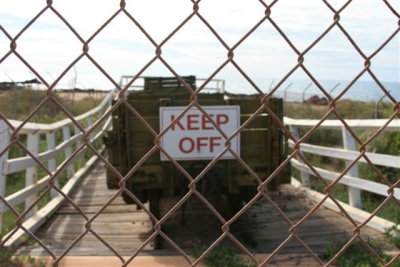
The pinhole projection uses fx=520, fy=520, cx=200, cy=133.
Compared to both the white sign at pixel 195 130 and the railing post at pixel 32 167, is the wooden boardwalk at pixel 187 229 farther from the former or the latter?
the white sign at pixel 195 130

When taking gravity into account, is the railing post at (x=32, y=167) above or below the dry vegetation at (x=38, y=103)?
below

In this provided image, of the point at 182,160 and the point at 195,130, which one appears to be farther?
the point at 182,160

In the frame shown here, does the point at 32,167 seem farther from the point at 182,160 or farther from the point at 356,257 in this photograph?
the point at 356,257

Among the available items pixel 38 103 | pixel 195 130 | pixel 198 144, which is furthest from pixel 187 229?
pixel 38 103

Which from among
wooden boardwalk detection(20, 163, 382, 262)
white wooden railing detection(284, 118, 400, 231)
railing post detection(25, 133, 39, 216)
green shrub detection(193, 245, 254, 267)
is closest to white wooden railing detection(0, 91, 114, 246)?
railing post detection(25, 133, 39, 216)

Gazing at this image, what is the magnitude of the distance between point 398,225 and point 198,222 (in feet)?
8.01

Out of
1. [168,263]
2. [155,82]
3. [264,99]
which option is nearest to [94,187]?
[155,82]

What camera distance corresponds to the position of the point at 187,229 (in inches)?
253

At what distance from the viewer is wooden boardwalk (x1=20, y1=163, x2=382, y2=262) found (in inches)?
218

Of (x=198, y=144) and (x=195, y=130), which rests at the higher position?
(x=195, y=130)

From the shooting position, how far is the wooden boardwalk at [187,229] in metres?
5.54

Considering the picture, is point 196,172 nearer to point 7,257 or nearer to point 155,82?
point 7,257

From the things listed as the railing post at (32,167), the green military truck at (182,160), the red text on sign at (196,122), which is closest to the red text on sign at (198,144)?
the red text on sign at (196,122)

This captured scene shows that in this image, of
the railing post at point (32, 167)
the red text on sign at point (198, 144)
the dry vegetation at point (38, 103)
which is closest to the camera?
the red text on sign at point (198, 144)
